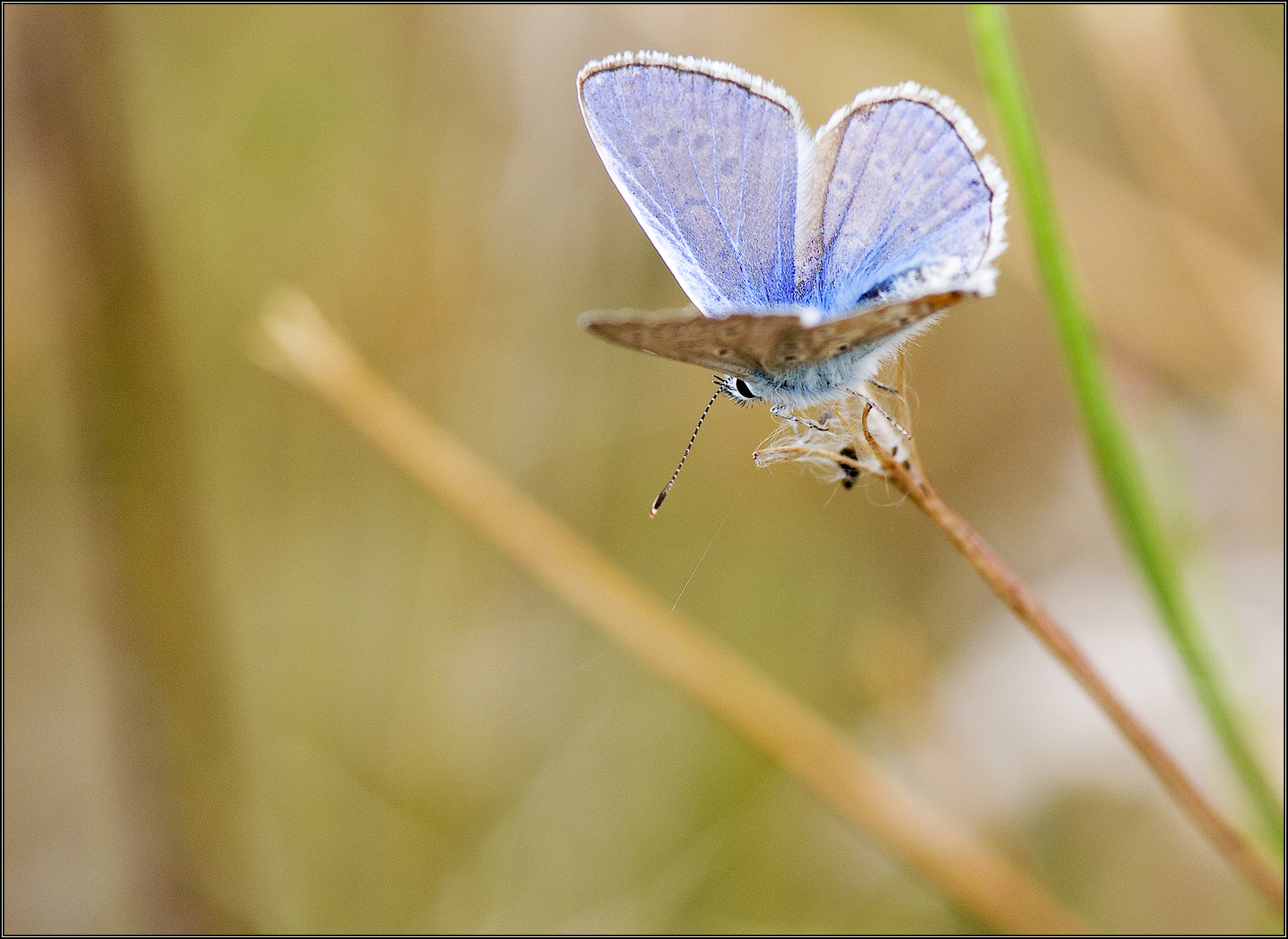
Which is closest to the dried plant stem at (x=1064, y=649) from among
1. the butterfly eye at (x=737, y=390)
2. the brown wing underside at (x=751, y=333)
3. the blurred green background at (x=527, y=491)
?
the brown wing underside at (x=751, y=333)

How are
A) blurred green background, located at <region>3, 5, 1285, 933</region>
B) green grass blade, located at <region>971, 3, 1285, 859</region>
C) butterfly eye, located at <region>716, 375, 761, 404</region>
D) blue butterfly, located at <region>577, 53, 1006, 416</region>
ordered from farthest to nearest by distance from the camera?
blurred green background, located at <region>3, 5, 1285, 933</region>, butterfly eye, located at <region>716, 375, 761, 404</region>, blue butterfly, located at <region>577, 53, 1006, 416</region>, green grass blade, located at <region>971, 3, 1285, 859</region>

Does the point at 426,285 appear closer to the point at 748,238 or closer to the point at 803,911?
the point at 748,238

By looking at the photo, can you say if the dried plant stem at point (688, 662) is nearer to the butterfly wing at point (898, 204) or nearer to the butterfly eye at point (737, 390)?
the butterfly eye at point (737, 390)

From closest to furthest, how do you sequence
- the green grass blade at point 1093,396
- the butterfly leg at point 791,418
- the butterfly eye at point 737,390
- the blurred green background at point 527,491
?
the green grass blade at point 1093,396
the butterfly leg at point 791,418
the butterfly eye at point 737,390
the blurred green background at point 527,491

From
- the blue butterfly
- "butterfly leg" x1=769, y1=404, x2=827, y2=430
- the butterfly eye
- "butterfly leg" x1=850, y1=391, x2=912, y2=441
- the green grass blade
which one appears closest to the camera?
the green grass blade

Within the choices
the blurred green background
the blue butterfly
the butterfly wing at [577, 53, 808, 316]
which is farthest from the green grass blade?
the blurred green background

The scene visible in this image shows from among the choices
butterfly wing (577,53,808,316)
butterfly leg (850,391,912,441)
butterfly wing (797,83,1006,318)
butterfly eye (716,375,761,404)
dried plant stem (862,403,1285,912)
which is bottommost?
dried plant stem (862,403,1285,912)

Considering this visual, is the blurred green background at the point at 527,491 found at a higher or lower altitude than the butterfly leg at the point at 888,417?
higher

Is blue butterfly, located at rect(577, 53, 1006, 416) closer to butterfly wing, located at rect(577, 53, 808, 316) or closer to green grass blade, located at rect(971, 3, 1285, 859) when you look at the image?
butterfly wing, located at rect(577, 53, 808, 316)
